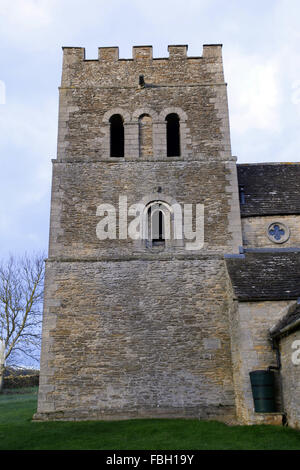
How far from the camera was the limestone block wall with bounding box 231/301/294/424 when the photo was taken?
10656mm

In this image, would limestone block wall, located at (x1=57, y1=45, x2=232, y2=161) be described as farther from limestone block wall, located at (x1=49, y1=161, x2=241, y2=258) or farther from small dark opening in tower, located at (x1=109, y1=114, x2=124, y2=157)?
limestone block wall, located at (x1=49, y1=161, x2=241, y2=258)

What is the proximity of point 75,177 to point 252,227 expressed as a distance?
6.00 metres

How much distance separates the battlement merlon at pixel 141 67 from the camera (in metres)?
16.0

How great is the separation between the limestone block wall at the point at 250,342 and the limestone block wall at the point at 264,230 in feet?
10.6

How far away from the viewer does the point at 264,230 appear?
14273 millimetres

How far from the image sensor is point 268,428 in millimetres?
9539

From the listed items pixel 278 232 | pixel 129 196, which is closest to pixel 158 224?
pixel 129 196

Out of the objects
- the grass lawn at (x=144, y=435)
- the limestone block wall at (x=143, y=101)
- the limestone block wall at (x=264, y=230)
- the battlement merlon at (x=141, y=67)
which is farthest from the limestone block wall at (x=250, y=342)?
the battlement merlon at (x=141, y=67)

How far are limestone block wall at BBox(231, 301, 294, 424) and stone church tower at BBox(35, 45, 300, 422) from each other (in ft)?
1.23
